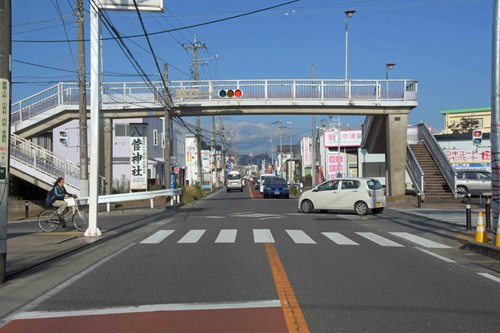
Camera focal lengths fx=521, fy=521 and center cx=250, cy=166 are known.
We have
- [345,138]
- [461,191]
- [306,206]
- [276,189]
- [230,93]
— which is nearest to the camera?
[306,206]

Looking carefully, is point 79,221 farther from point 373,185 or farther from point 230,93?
point 230,93

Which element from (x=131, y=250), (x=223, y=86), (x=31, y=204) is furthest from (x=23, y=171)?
(x=131, y=250)

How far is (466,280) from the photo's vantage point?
8.73m

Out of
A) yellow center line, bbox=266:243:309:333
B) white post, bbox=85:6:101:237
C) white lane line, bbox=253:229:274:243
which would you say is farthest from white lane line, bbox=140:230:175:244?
yellow center line, bbox=266:243:309:333

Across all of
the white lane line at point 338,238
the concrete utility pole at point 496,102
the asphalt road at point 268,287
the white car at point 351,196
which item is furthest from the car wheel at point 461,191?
the concrete utility pole at point 496,102

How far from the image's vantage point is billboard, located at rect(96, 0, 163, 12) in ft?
51.0

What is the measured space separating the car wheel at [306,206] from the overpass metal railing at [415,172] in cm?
931

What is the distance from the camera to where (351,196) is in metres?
22.6

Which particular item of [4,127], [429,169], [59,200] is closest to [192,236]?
[59,200]

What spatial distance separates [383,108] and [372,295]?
26520 mm

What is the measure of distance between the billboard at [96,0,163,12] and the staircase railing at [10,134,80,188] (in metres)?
14.0

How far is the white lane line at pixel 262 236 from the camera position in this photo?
1397 cm

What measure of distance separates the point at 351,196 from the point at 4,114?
1658cm

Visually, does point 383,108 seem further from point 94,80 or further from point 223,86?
point 94,80
